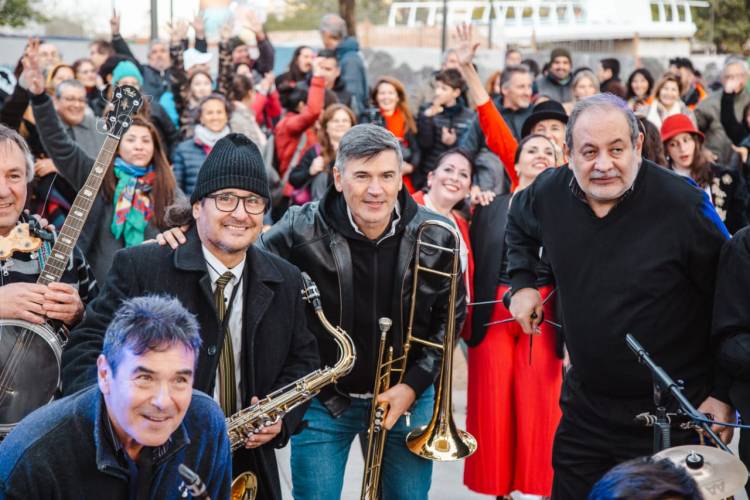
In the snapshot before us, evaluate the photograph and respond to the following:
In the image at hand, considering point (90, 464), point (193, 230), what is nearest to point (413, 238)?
point (193, 230)

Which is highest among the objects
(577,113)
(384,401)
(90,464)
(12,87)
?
(12,87)

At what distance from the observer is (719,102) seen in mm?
12117

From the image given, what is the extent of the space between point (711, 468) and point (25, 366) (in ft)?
8.19

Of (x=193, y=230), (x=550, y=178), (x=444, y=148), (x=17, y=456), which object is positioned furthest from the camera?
(x=444, y=148)

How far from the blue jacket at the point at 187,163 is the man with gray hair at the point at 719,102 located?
18.1 feet

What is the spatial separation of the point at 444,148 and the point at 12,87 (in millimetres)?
4057

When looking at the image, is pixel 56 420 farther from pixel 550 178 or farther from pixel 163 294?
pixel 550 178

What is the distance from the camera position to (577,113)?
4160 mm

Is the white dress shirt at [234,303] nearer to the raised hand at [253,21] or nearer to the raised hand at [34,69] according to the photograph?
the raised hand at [34,69]

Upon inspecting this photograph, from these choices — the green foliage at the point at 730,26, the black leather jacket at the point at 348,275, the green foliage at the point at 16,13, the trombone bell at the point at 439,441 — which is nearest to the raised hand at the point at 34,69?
the black leather jacket at the point at 348,275

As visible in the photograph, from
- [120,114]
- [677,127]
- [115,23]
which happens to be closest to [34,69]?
[120,114]

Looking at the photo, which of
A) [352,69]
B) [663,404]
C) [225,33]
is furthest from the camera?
[225,33]

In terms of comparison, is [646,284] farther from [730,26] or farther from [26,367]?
[730,26]

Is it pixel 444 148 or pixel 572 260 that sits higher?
pixel 444 148
